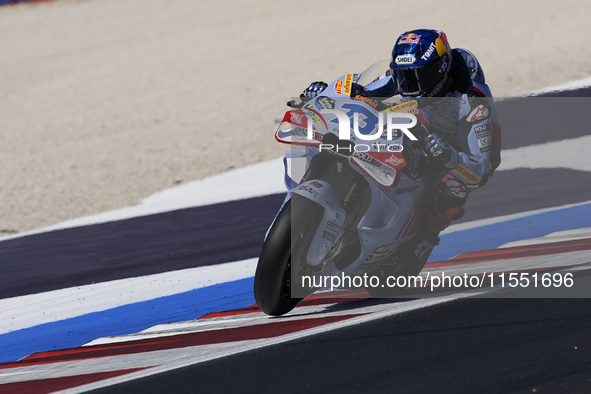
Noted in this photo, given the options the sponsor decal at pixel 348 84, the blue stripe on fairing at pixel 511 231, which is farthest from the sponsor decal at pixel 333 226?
the blue stripe on fairing at pixel 511 231

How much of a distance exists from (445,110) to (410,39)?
52 centimetres

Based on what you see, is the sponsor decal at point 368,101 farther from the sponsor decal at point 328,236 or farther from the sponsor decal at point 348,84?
the sponsor decal at point 328,236

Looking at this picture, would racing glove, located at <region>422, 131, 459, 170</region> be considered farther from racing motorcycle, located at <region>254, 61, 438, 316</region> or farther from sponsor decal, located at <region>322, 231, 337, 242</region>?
sponsor decal, located at <region>322, 231, 337, 242</region>

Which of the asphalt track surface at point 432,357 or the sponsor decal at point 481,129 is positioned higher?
the sponsor decal at point 481,129

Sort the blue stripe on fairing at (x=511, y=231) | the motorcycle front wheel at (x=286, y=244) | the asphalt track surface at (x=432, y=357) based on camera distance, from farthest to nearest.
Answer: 1. the blue stripe on fairing at (x=511, y=231)
2. the motorcycle front wheel at (x=286, y=244)
3. the asphalt track surface at (x=432, y=357)

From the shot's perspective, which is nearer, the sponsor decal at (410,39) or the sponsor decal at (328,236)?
the sponsor decal at (328,236)

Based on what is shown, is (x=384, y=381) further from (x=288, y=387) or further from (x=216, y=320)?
(x=216, y=320)

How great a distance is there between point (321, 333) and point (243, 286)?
1.63 meters

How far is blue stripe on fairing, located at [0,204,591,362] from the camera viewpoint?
5836 millimetres

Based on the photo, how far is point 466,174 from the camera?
5.49 meters

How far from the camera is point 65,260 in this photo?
789 centimetres

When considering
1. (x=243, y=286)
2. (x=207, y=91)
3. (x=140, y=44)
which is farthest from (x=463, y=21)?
(x=243, y=286)

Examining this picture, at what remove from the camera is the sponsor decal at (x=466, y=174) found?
547 centimetres

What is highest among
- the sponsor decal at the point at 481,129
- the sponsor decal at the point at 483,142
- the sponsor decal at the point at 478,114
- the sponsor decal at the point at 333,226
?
the sponsor decal at the point at 478,114
